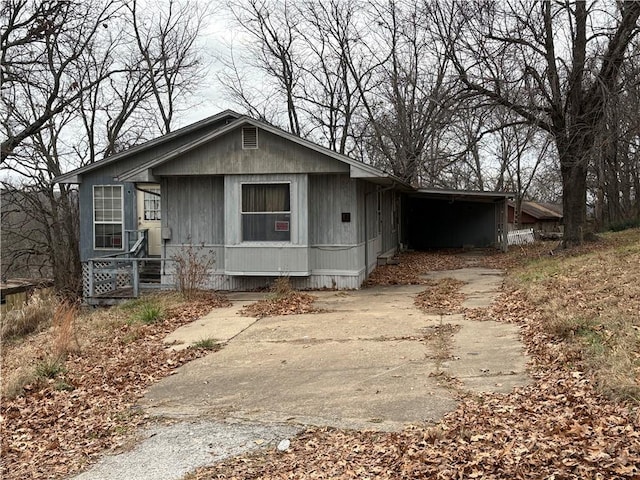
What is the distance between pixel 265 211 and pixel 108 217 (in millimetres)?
6245

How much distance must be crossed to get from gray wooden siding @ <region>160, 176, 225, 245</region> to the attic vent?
47.0 inches

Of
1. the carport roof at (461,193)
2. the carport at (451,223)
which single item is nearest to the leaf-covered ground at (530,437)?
the carport roof at (461,193)

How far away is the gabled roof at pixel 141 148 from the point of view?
1650 centimetres

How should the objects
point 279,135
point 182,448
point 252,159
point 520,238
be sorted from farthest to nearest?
point 520,238
point 252,159
point 279,135
point 182,448

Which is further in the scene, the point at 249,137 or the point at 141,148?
the point at 141,148

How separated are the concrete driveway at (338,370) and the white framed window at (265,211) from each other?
125 inches

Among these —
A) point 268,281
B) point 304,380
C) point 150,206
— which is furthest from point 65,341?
point 150,206

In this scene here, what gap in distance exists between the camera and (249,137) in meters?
13.1

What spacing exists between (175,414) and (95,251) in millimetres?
12557

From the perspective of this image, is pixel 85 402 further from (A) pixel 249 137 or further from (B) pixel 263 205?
(A) pixel 249 137

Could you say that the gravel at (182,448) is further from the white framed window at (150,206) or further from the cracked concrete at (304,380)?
the white framed window at (150,206)

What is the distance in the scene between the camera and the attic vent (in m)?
13.1

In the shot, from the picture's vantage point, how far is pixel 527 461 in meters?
3.79

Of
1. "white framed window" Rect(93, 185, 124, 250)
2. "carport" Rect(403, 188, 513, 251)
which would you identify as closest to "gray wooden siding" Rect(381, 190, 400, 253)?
"carport" Rect(403, 188, 513, 251)
